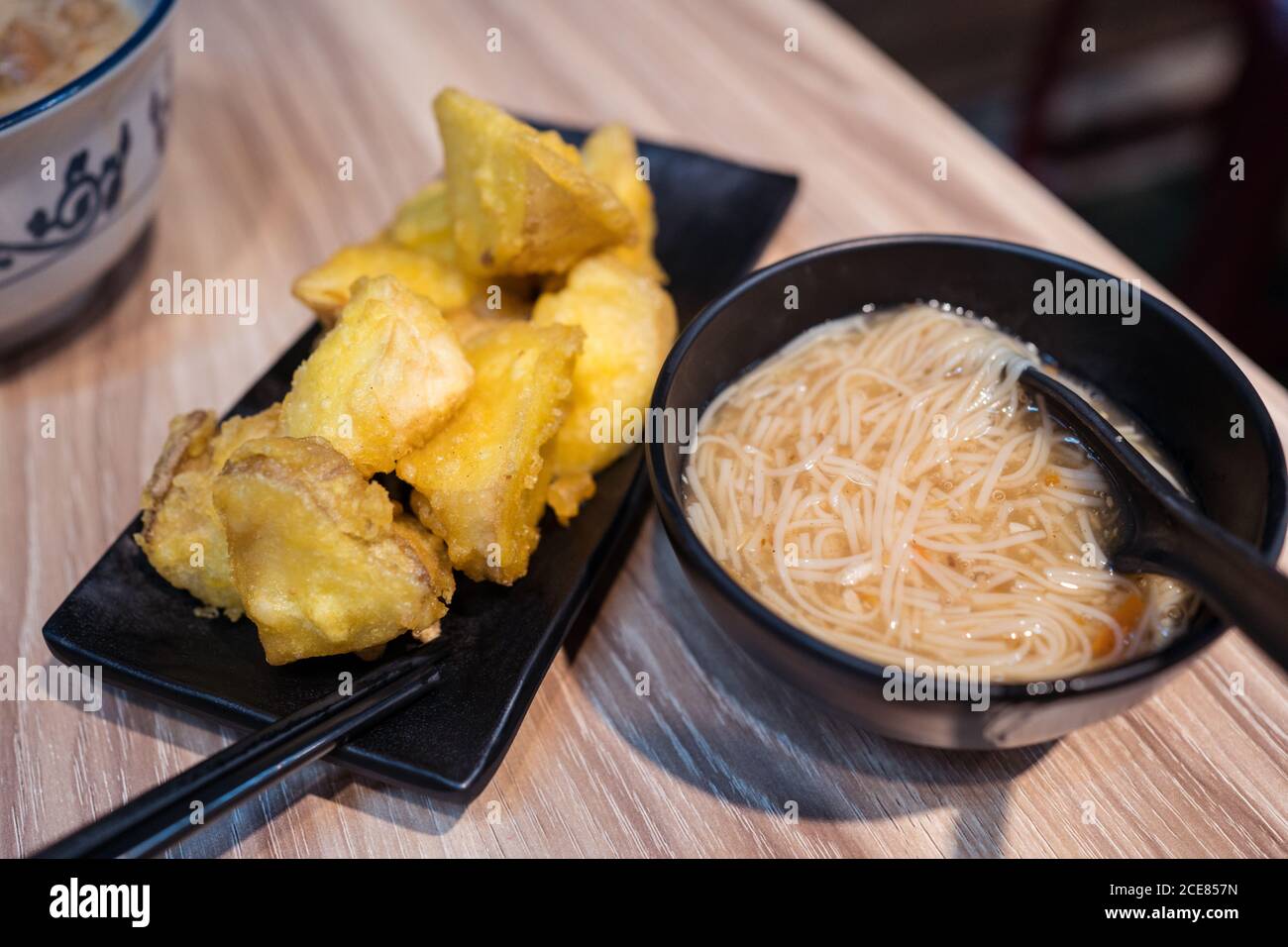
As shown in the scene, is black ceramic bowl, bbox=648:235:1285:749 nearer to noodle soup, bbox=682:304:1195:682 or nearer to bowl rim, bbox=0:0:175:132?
noodle soup, bbox=682:304:1195:682

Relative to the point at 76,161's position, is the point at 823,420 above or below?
below

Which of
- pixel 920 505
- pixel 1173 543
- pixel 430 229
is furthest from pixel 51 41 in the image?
pixel 1173 543

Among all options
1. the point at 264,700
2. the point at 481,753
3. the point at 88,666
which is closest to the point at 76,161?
the point at 88,666

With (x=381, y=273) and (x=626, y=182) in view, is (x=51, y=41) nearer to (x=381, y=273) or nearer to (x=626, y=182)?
(x=381, y=273)

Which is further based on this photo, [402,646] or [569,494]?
[569,494]

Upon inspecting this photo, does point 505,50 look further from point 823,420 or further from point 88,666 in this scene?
point 88,666

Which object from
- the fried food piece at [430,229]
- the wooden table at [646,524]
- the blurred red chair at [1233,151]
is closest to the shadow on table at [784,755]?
the wooden table at [646,524]

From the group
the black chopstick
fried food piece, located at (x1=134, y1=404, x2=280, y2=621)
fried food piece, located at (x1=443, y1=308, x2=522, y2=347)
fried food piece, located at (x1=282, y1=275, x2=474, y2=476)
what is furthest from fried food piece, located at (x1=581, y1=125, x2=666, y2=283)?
the black chopstick
